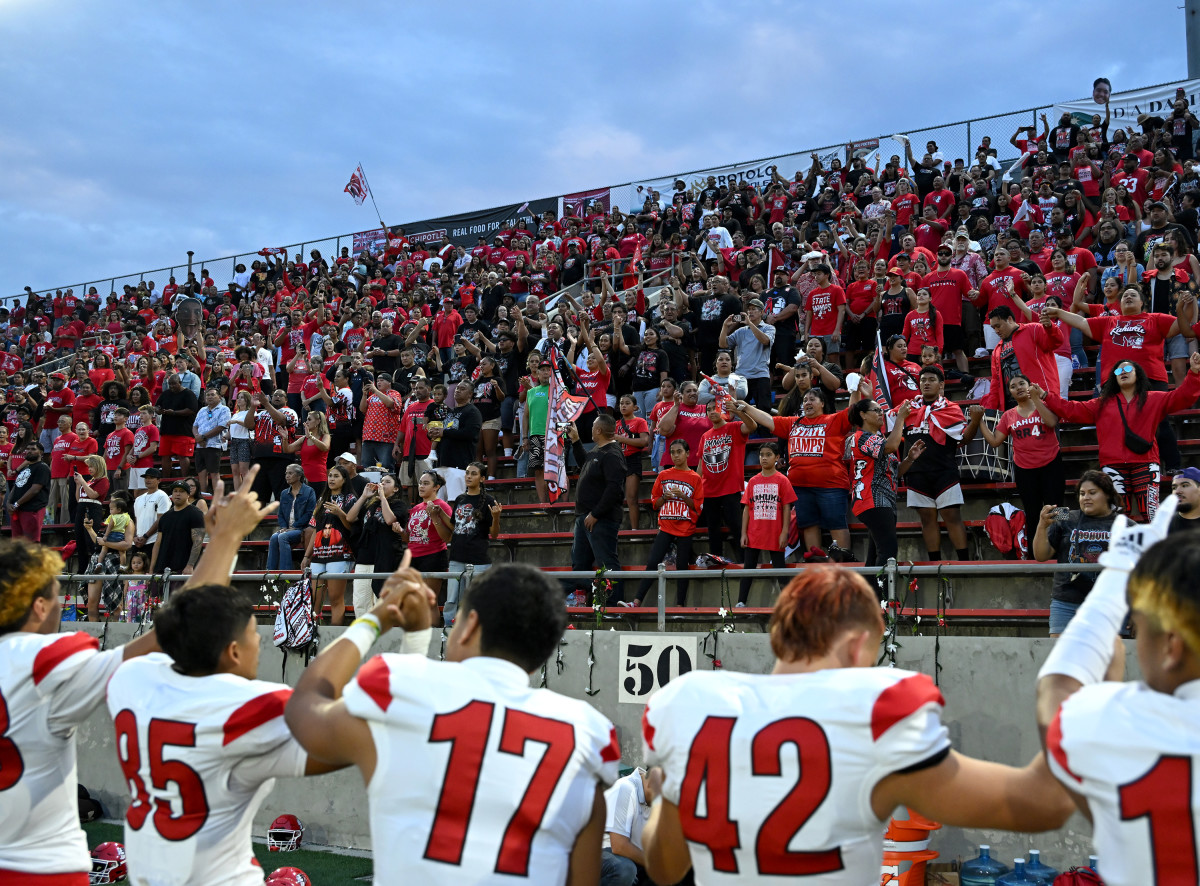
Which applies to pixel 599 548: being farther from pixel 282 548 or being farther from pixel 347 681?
pixel 347 681

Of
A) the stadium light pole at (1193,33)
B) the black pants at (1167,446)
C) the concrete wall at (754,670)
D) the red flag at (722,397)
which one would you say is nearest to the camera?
the concrete wall at (754,670)

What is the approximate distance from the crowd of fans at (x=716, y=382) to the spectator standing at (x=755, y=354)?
3cm

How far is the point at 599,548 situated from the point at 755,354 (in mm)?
3385

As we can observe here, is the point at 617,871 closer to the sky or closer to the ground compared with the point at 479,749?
closer to the ground

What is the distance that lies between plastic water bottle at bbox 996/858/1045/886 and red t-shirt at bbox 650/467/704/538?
4.05 metres

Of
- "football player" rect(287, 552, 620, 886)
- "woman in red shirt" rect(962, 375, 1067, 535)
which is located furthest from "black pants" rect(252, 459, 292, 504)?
"football player" rect(287, 552, 620, 886)

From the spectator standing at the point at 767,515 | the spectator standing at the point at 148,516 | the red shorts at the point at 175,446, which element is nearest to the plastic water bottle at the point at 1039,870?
the spectator standing at the point at 767,515

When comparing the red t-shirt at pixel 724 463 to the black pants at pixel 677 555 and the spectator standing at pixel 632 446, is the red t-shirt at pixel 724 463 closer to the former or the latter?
the black pants at pixel 677 555

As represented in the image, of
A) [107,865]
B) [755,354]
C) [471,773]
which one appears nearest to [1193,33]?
[755,354]

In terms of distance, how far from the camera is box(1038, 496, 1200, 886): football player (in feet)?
6.69

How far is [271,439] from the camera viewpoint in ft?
45.6

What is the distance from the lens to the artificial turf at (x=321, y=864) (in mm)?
7559

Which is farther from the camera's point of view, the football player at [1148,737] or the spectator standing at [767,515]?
the spectator standing at [767,515]

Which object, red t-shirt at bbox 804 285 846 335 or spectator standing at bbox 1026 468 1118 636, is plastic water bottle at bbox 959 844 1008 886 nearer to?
spectator standing at bbox 1026 468 1118 636
